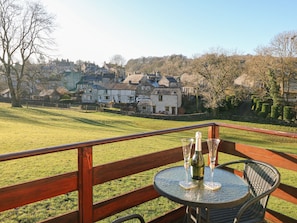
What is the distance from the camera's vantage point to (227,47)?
29031 mm

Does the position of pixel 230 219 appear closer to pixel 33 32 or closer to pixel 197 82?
pixel 33 32

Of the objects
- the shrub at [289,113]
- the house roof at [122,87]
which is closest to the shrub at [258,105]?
the shrub at [289,113]

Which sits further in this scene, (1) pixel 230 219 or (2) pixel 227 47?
(2) pixel 227 47

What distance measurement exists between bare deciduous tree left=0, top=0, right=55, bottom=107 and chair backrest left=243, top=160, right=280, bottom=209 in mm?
23110

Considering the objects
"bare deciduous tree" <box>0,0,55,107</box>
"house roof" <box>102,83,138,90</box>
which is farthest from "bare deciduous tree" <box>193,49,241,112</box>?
"bare deciduous tree" <box>0,0,55,107</box>

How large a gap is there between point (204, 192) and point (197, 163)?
0.23m

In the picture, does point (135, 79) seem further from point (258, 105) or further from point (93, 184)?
point (93, 184)

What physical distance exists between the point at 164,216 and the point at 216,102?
82.6ft

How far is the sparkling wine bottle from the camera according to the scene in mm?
1840

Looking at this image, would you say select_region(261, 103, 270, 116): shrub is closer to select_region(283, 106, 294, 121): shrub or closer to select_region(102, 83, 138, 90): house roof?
select_region(283, 106, 294, 121): shrub

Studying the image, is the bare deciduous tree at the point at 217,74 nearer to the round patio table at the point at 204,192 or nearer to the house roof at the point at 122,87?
the house roof at the point at 122,87

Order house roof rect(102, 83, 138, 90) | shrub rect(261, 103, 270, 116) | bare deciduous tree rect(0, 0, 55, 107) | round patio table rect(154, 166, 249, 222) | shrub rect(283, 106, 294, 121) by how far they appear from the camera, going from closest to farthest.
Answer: round patio table rect(154, 166, 249, 222) < bare deciduous tree rect(0, 0, 55, 107) < shrub rect(283, 106, 294, 121) < shrub rect(261, 103, 270, 116) < house roof rect(102, 83, 138, 90)

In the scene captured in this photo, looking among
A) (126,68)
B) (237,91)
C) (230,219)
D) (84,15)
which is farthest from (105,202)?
(126,68)

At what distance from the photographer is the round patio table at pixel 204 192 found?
164 centimetres
